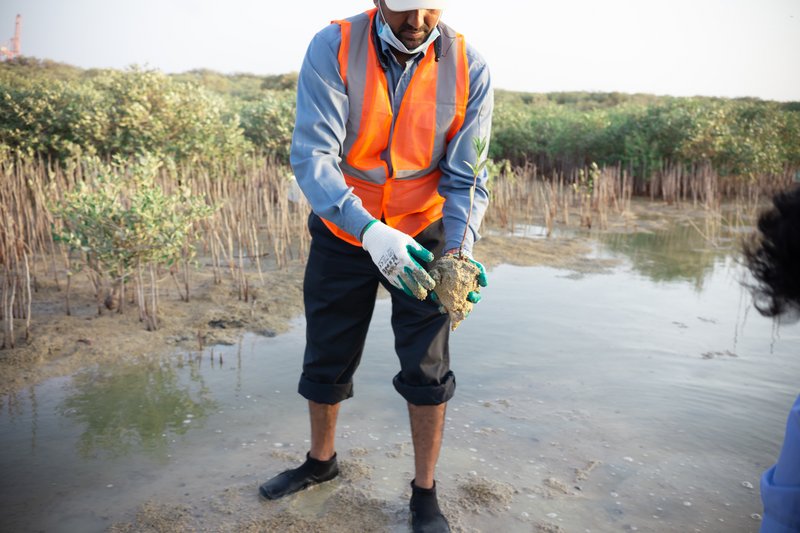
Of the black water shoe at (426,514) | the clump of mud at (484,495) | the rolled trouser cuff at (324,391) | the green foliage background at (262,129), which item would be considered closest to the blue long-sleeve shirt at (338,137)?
the rolled trouser cuff at (324,391)

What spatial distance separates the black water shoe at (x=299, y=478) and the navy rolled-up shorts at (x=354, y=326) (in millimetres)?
348

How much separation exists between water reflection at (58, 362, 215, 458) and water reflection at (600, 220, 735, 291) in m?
5.03

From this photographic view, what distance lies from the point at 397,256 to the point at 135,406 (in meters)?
2.15

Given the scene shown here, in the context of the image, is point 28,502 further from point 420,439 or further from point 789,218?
point 789,218

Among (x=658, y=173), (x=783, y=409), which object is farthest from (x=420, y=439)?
(x=658, y=173)

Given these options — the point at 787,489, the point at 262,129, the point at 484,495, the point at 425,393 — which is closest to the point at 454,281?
the point at 425,393

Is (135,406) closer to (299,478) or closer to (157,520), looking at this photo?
(157,520)

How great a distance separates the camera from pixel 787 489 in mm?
1086

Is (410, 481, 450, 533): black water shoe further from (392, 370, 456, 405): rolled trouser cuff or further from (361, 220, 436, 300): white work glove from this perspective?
(361, 220, 436, 300): white work glove

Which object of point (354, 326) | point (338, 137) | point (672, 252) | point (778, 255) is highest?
point (338, 137)

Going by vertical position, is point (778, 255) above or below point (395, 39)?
below

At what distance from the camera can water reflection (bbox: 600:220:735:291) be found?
23.1 ft

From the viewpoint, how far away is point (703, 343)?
15.7ft

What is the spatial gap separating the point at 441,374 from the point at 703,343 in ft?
10.4
